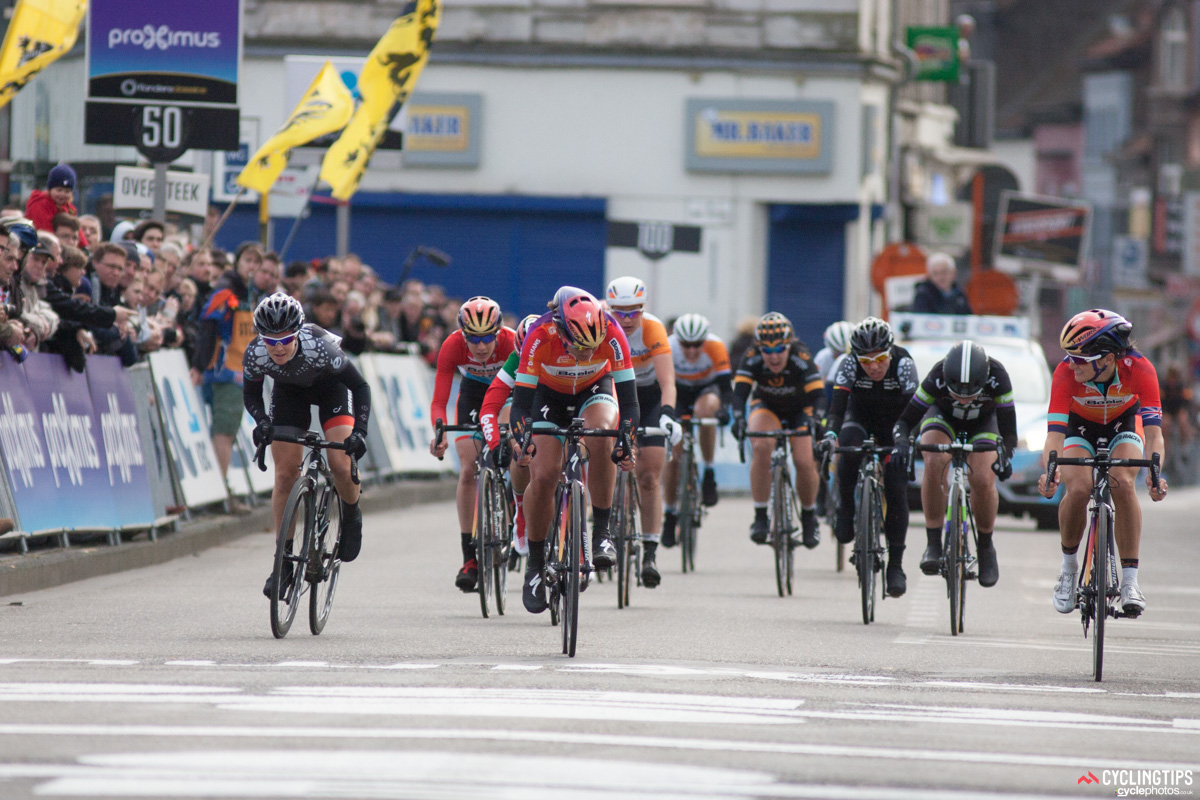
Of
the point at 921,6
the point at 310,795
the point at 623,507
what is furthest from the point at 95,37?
the point at 921,6

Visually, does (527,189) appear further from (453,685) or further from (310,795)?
(310,795)

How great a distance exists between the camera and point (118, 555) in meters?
15.4

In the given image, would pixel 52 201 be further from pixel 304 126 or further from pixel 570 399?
pixel 570 399

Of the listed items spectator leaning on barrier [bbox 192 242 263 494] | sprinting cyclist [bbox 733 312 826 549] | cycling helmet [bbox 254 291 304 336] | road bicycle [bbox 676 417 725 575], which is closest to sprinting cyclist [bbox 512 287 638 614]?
cycling helmet [bbox 254 291 304 336]

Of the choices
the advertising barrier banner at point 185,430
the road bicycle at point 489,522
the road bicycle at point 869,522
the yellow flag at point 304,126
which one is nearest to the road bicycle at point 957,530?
the road bicycle at point 869,522

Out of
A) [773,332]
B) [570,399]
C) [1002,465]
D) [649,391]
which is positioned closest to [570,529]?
[570,399]

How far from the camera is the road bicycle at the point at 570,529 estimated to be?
36.0 feet

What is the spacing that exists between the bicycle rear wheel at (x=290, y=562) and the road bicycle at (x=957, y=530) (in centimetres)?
388

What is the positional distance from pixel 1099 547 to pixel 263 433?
4.25 metres

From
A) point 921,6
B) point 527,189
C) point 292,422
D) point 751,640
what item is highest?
point 921,6

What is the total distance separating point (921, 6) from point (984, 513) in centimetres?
3651

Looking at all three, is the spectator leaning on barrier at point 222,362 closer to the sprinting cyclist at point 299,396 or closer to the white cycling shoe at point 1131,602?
the sprinting cyclist at point 299,396

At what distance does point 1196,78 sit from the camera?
81.6 meters

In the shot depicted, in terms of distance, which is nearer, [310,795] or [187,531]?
[310,795]
